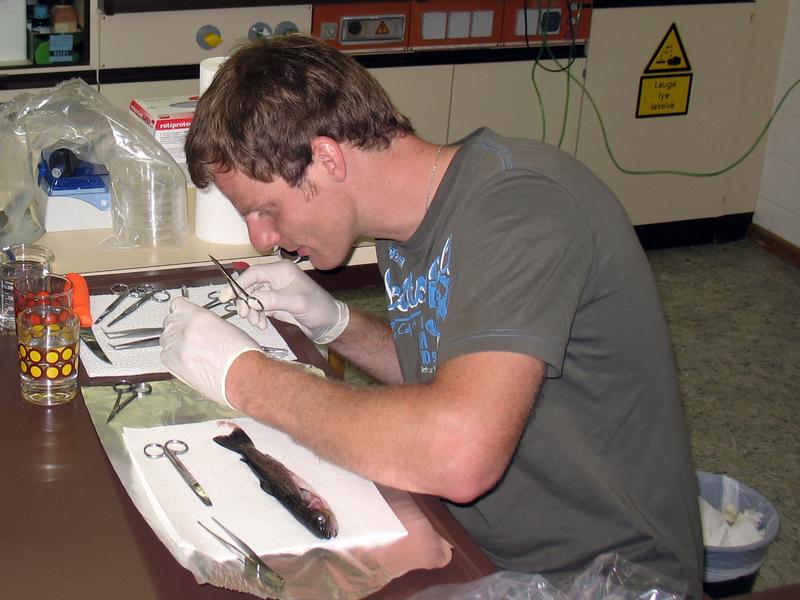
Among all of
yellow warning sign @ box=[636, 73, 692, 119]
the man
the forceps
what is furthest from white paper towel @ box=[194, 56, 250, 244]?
yellow warning sign @ box=[636, 73, 692, 119]

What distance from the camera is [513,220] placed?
45.8 inches

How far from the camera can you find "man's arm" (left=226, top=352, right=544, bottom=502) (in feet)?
3.60

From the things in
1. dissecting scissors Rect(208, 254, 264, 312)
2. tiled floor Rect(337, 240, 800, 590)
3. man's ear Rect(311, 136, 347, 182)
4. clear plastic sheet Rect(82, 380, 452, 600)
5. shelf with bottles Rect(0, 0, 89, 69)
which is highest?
shelf with bottles Rect(0, 0, 89, 69)

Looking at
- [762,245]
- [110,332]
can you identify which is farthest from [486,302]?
[762,245]

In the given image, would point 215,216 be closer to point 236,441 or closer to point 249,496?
point 236,441

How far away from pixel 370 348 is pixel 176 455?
48 cm

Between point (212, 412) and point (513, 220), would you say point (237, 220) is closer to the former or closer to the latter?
point (212, 412)

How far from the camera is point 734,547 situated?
1820 mm

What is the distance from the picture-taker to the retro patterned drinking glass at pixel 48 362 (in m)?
1.32

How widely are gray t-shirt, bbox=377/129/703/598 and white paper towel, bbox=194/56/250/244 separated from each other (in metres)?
0.69

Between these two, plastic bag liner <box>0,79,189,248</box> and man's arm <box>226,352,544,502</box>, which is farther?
plastic bag liner <box>0,79,189,248</box>

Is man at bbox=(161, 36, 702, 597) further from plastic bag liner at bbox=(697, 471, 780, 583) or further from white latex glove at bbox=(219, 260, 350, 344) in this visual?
plastic bag liner at bbox=(697, 471, 780, 583)

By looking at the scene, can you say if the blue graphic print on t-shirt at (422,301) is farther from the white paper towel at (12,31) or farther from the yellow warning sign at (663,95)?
the yellow warning sign at (663,95)

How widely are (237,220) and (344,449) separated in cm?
88
